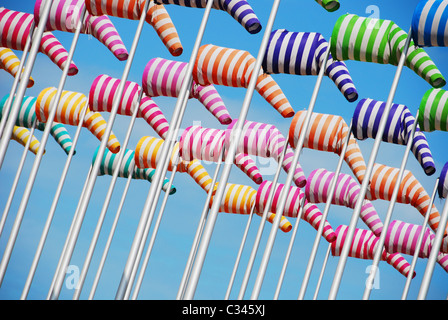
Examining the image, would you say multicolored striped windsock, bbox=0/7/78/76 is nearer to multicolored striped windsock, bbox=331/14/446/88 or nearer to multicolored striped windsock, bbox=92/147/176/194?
multicolored striped windsock, bbox=92/147/176/194

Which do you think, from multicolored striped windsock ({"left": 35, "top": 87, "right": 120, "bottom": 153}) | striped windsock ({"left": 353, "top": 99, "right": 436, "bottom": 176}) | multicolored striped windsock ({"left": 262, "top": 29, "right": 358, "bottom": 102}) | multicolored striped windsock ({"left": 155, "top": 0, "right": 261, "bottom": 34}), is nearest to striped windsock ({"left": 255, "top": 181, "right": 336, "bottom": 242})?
striped windsock ({"left": 353, "top": 99, "right": 436, "bottom": 176})

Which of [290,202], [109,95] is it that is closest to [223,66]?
[109,95]

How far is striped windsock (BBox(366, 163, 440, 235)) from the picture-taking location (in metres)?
7.72

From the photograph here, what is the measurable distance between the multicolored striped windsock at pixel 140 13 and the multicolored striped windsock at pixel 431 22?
2.19 metres

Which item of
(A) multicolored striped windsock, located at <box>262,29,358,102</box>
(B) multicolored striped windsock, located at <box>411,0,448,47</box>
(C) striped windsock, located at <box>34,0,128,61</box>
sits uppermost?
(B) multicolored striped windsock, located at <box>411,0,448,47</box>

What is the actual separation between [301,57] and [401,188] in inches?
115

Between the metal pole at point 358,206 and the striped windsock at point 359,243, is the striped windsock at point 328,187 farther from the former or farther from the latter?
the metal pole at point 358,206

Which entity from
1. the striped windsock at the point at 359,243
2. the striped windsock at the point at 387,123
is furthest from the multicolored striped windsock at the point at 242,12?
the striped windsock at the point at 359,243

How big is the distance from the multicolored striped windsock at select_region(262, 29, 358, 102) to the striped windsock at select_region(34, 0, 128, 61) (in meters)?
1.69

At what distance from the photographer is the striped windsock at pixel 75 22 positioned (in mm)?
5871

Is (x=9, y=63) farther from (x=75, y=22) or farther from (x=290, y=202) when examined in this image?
(x=290, y=202)
